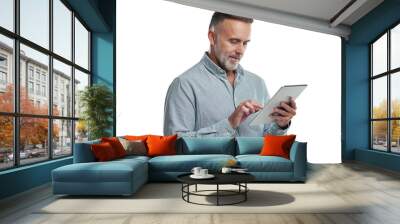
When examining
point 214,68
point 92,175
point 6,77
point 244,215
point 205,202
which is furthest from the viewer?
point 214,68

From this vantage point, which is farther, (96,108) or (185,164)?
(96,108)

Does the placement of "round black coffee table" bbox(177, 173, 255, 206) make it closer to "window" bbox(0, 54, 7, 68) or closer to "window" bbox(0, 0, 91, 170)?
"window" bbox(0, 0, 91, 170)

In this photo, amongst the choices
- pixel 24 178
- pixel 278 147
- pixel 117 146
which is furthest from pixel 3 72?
pixel 278 147

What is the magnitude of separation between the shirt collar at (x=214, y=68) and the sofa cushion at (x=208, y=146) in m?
1.67

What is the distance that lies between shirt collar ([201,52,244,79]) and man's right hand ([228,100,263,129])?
612mm

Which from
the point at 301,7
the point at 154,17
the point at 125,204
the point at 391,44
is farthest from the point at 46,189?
the point at 391,44

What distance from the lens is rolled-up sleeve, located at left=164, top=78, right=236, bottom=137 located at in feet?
25.8

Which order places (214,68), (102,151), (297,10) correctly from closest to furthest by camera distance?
(102,151) → (214,68) → (297,10)

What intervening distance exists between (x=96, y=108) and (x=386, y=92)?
6218 millimetres

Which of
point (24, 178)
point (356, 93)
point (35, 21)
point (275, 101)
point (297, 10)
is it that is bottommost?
point (24, 178)

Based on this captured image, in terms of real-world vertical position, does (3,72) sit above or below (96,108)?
above

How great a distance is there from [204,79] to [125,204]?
407 cm

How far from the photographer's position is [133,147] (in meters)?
6.66

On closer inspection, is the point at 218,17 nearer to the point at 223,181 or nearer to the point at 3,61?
the point at 3,61
